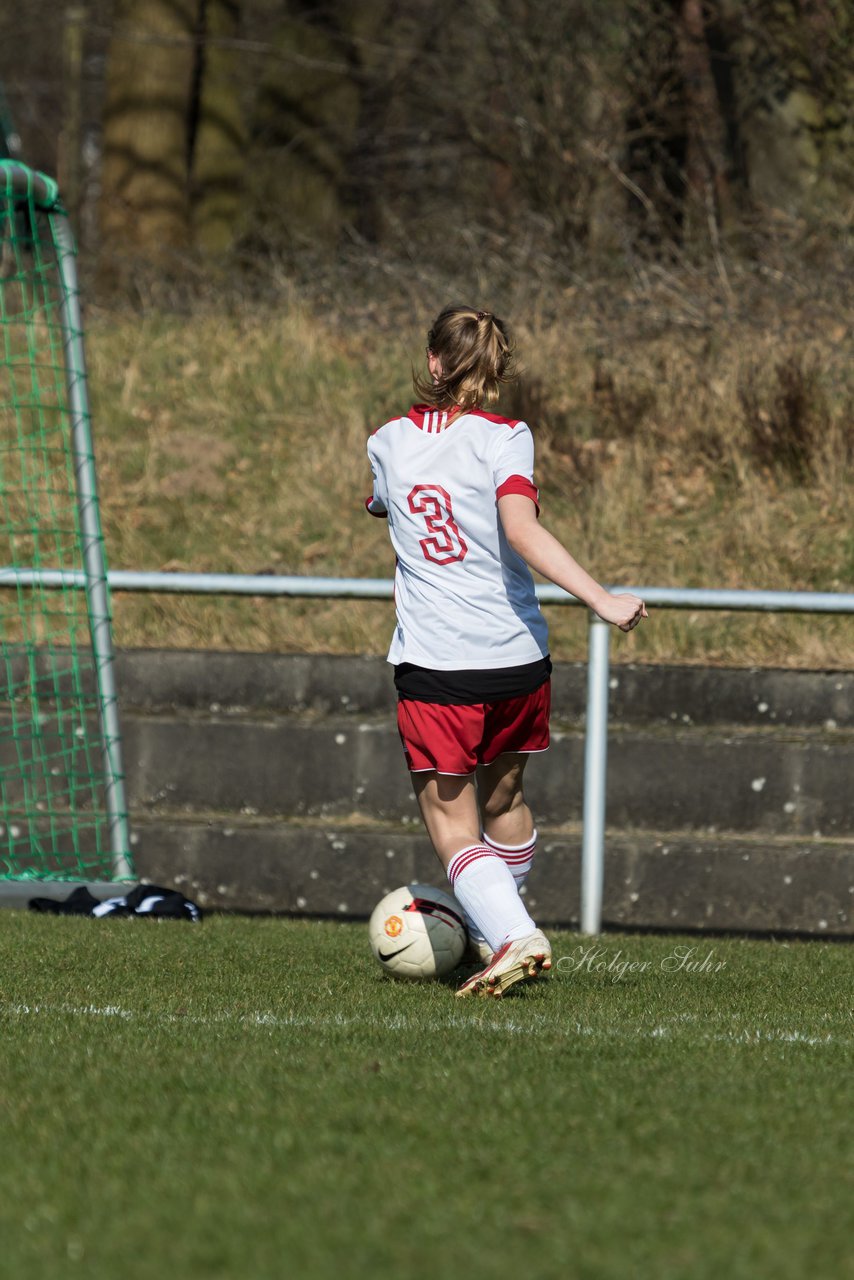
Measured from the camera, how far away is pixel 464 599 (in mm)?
4883

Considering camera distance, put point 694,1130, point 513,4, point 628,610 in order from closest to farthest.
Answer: point 694,1130, point 628,610, point 513,4

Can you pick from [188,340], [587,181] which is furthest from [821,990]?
[587,181]

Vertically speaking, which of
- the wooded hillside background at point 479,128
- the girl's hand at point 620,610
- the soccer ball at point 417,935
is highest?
the wooded hillside background at point 479,128

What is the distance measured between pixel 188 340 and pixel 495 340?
7.81 metres

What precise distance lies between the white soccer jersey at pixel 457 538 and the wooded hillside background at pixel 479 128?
7.79 m

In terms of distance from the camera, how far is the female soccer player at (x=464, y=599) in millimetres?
4820

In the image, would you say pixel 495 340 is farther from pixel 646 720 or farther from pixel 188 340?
pixel 188 340

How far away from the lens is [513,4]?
49.7 feet

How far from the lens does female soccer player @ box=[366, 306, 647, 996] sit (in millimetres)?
4820

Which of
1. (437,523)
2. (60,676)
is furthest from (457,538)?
(60,676)

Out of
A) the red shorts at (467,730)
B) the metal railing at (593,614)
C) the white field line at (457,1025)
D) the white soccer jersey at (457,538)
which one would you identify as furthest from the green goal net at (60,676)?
the white field line at (457,1025)

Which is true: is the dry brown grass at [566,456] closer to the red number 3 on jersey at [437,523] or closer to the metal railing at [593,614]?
the metal railing at [593,614]

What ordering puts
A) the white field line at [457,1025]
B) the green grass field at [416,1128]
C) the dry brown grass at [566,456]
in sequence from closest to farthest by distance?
1. the green grass field at [416,1128]
2. the white field line at [457,1025]
3. the dry brown grass at [566,456]

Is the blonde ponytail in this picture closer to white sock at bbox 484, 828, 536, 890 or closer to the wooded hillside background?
white sock at bbox 484, 828, 536, 890
